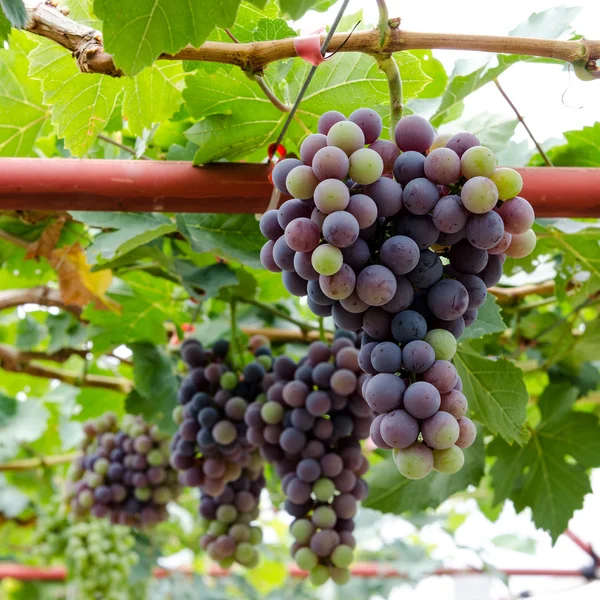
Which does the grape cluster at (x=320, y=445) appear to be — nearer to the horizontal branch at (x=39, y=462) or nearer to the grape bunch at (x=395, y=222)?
the grape bunch at (x=395, y=222)

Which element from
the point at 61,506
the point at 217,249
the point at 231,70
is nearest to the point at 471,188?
the point at 231,70

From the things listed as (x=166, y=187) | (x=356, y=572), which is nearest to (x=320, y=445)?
(x=166, y=187)

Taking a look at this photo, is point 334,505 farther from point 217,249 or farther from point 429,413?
point 429,413

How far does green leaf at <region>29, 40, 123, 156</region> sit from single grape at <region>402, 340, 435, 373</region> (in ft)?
2.43

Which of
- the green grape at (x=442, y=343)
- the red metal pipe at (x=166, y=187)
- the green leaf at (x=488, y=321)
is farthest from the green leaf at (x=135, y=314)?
the green grape at (x=442, y=343)

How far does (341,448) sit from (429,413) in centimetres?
70

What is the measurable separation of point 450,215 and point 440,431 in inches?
8.9

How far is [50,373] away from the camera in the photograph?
2279 mm

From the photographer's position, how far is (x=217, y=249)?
1.38 metres

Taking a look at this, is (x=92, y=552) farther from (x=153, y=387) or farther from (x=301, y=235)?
(x=301, y=235)

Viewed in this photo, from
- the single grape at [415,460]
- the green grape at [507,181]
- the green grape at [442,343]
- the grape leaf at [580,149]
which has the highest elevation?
the grape leaf at [580,149]

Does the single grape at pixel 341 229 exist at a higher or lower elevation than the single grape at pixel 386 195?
lower

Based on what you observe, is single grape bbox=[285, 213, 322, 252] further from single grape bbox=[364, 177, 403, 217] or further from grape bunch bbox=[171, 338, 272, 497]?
grape bunch bbox=[171, 338, 272, 497]

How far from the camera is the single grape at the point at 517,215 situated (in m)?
0.76
